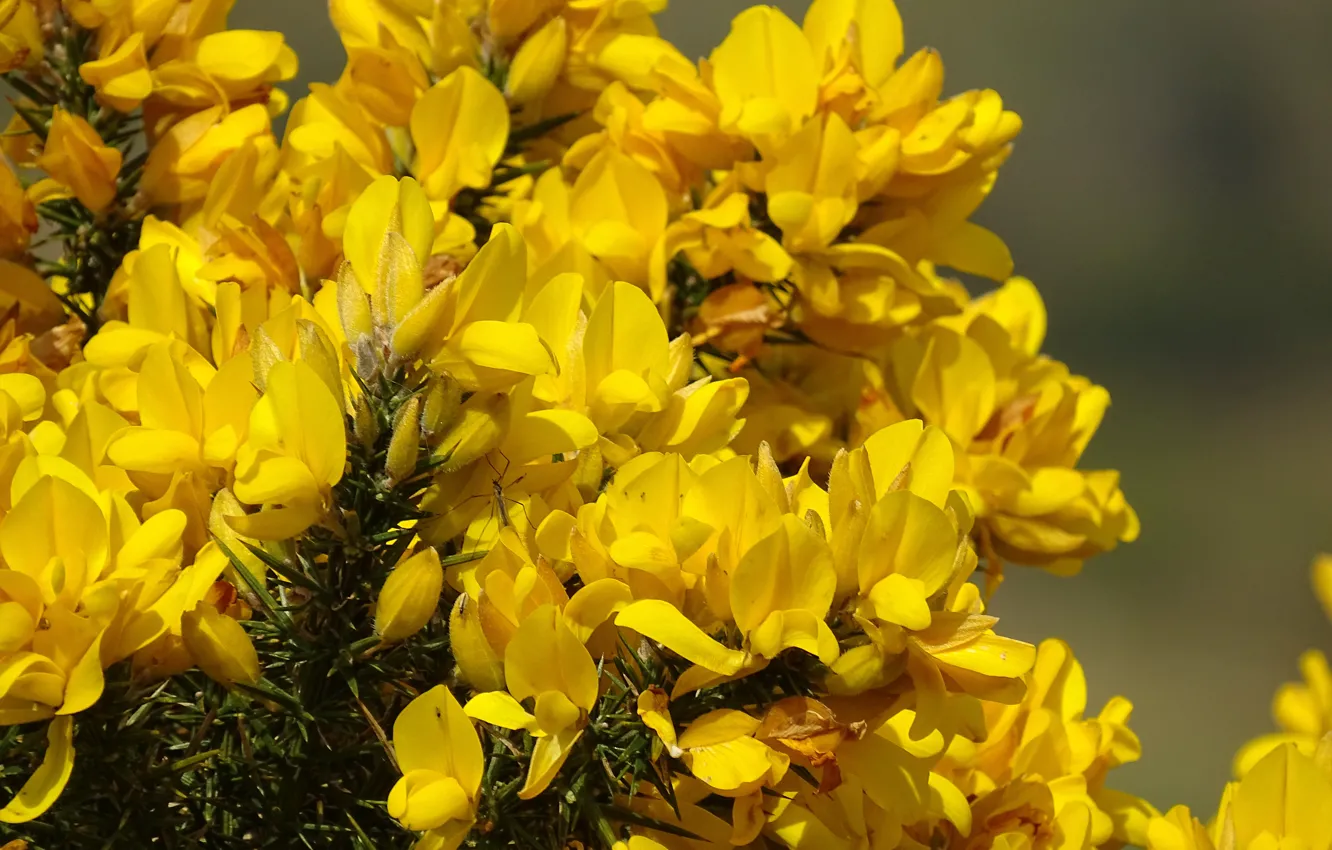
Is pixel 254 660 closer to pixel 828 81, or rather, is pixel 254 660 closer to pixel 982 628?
pixel 982 628

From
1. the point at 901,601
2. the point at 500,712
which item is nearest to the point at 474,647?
the point at 500,712

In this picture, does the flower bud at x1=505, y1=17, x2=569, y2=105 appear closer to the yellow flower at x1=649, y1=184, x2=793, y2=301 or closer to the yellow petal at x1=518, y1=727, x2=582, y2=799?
the yellow flower at x1=649, y1=184, x2=793, y2=301

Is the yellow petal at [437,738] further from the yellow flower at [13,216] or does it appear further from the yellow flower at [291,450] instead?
the yellow flower at [13,216]

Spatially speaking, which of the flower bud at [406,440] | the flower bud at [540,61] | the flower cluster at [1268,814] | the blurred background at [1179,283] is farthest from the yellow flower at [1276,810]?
the blurred background at [1179,283]

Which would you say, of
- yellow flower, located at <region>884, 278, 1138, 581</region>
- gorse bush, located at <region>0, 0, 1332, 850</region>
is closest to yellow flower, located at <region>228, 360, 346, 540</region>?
gorse bush, located at <region>0, 0, 1332, 850</region>

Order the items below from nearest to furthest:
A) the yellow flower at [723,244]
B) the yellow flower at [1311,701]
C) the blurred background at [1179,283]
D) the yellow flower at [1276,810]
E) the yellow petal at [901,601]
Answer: the yellow petal at [901,601] → the yellow flower at [1276,810] → the yellow flower at [723,244] → the yellow flower at [1311,701] → the blurred background at [1179,283]
